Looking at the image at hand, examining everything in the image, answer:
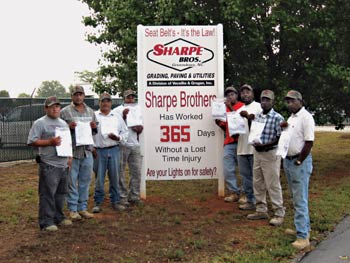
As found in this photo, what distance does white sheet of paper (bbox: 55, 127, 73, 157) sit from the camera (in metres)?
6.88

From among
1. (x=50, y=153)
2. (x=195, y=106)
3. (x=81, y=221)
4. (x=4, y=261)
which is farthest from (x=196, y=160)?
(x=4, y=261)

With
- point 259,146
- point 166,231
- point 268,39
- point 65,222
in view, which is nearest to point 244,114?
point 259,146

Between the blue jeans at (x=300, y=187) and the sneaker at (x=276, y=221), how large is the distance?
37.0 inches

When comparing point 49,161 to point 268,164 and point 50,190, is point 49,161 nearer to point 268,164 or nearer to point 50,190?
point 50,190

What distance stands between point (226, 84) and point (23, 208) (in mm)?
5515

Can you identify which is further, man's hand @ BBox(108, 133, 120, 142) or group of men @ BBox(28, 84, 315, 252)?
man's hand @ BBox(108, 133, 120, 142)

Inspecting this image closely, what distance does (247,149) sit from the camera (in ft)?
27.6

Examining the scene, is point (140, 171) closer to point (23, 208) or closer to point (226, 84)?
point (23, 208)

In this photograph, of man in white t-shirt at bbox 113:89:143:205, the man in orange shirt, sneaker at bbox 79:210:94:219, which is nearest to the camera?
sneaker at bbox 79:210:94:219

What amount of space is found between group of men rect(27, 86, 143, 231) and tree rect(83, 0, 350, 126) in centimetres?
321

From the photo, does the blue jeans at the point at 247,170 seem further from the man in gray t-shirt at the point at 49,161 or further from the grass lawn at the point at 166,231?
the man in gray t-shirt at the point at 49,161

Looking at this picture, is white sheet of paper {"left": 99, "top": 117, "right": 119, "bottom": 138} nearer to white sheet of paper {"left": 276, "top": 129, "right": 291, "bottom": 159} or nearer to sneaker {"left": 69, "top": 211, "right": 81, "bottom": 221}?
sneaker {"left": 69, "top": 211, "right": 81, "bottom": 221}

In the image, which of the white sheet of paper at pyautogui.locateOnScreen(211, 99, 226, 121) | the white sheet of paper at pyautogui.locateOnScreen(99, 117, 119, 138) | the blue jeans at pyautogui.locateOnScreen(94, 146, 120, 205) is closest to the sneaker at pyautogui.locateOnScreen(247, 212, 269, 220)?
the white sheet of paper at pyautogui.locateOnScreen(211, 99, 226, 121)

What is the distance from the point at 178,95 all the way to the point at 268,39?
3301 millimetres
